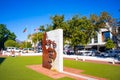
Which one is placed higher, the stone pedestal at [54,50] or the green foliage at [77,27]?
the green foliage at [77,27]

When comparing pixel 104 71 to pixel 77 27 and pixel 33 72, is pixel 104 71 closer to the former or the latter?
pixel 33 72

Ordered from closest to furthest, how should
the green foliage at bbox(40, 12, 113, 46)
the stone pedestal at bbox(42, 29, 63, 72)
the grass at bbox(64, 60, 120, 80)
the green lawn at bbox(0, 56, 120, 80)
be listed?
the green lawn at bbox(0, 56, 120, 80), the grass at bbox(64, 60, 120, 80), the stone pedestal at bbox(42, 29, 63, 72), the green foliage at bbox(40, 12, 113, 46)

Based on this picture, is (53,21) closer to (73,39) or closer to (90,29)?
(73,39)

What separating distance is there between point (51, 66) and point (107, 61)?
34.2ft

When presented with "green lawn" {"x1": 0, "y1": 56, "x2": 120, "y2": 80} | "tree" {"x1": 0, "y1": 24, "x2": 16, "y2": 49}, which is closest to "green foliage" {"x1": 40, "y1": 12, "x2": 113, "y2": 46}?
"green lawn" {"x1": 0, "y1": 56, "x2": 120, "y2": 80}

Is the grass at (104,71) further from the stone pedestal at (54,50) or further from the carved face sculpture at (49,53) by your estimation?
the carved face sculpture at (49,53)

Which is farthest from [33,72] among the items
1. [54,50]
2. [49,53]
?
[49,53]

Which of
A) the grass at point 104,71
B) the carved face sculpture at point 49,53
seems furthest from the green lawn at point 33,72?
the carved face sculpture at point 49,53

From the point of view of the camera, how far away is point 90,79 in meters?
10.8

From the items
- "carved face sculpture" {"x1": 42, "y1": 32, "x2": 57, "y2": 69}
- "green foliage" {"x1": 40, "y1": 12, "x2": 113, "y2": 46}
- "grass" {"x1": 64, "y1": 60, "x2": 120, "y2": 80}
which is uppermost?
"green foliage" {"x1": 40, "y1": 12, "x2": 113, "y2": 46}

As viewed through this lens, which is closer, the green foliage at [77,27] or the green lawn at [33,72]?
the green lawn at [33,72]

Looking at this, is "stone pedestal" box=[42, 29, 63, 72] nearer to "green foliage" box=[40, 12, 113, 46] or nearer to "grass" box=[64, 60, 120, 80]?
"grass" box=[64, 60, 120, 80]

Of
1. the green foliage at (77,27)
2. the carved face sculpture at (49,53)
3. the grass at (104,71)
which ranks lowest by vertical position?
the grass at (104,71)

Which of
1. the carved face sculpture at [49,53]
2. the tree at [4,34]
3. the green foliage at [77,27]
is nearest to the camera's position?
the carved face sculpture at [49,53]
